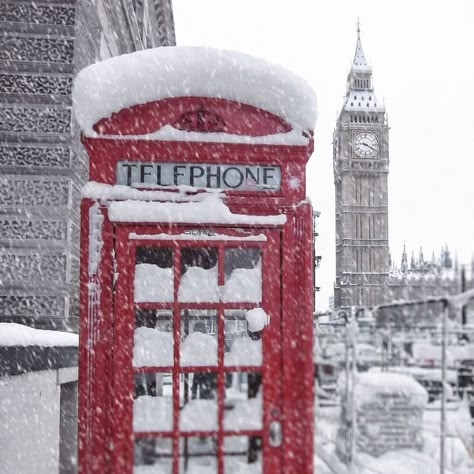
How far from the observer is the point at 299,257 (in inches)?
110

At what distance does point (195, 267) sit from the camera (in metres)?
2.80

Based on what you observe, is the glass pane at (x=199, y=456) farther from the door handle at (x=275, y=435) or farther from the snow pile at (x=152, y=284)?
the snow pile at (x=152, y=284)

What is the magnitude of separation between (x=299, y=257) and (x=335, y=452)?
1009 millimetres

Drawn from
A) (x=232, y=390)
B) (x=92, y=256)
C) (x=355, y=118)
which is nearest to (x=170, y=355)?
(x=232, y=390)

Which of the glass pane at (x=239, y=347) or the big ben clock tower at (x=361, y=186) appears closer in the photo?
the glass pane at (x=239, y=347)

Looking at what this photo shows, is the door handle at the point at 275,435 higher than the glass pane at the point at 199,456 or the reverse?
higher

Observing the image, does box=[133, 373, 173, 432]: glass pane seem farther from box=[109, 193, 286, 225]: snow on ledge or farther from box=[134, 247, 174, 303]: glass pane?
box=[109, 193, 286, 225]: snow on ledge

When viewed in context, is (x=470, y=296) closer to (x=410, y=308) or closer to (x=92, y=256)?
(x=410, y=308)

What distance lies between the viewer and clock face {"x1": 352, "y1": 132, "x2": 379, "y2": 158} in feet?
216

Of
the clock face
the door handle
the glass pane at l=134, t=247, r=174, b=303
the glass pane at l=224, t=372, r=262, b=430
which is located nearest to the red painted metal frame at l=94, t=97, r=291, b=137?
the glass pane at l=134, t=247, r=174, b=303

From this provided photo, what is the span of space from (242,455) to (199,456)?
0.19 metres

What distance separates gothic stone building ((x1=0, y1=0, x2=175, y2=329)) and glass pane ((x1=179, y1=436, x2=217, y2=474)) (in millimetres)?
2659

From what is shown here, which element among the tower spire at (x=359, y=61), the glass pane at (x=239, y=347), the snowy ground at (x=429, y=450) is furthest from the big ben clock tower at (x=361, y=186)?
the glass pane at (x=239, y=347)

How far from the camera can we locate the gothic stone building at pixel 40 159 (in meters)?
5.24
